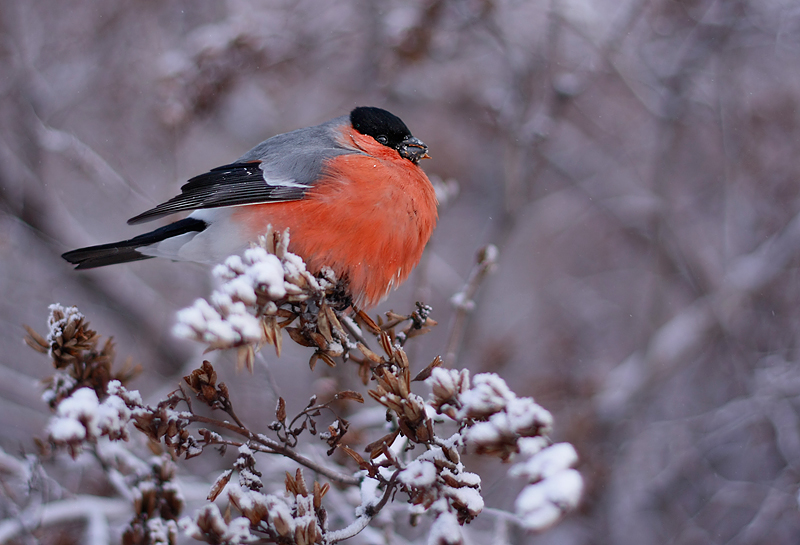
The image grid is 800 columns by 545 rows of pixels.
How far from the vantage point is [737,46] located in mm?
4582

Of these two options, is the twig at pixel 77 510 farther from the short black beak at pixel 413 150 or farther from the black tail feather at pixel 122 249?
the short black beak at pixel 413 150

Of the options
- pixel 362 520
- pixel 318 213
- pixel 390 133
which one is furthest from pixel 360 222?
pixel 362 520

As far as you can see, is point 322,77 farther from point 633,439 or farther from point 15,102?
point 633,439

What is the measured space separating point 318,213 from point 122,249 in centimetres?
90

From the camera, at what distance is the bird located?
7.20ft

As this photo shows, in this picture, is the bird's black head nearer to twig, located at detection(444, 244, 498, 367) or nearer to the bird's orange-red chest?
the bird's orange-red chest

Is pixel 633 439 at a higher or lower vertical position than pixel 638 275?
lower

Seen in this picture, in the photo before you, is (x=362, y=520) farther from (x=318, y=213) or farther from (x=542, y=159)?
(x=542, y=159)

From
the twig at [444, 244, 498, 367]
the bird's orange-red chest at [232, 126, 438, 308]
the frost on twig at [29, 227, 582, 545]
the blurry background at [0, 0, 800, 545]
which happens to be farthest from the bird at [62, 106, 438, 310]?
the blurry background at [0, 0, 800, 545]

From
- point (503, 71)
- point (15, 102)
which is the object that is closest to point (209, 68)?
point (15, 102)

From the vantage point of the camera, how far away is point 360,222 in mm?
2193

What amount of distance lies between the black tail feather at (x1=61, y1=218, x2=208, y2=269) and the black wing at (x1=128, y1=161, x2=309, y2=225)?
0.20 m

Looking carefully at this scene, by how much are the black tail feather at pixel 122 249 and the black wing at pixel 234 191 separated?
0.20 metres

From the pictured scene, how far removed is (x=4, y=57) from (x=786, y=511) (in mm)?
6635
